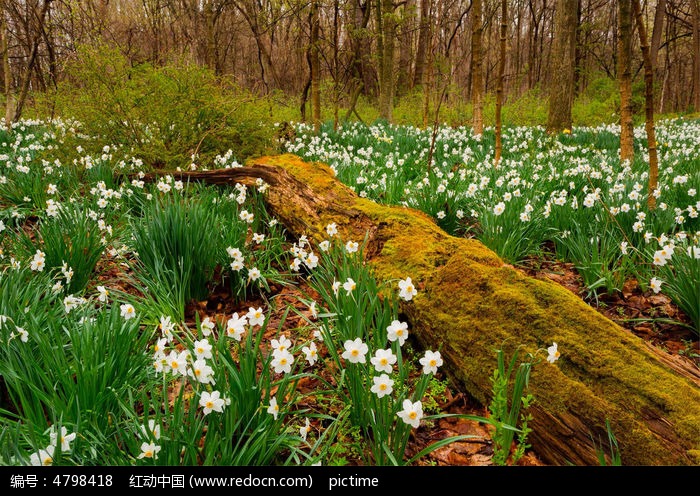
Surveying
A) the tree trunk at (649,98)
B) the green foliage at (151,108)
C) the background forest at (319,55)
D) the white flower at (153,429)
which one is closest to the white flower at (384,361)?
the white flower at (153,429)

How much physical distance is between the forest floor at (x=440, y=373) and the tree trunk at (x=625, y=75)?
6.78 ft

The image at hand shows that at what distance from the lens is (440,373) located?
2178 mm

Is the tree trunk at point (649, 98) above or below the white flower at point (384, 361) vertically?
above

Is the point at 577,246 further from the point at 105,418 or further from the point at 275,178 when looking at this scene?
the point at 105,418

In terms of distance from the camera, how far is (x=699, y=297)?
92.5 inches

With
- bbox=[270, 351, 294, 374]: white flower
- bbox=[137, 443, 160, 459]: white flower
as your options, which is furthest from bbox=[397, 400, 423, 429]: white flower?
bbox=[137, 443, 160, 459]: white flower

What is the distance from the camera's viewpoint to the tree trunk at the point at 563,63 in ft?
28.1

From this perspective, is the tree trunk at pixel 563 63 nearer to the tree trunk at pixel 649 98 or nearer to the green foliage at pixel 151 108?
the tree trunk at pixel 649 98

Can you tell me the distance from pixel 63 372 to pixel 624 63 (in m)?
4.86

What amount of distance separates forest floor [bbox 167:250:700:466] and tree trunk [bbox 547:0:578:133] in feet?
21.7

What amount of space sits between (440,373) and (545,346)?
1.81ft

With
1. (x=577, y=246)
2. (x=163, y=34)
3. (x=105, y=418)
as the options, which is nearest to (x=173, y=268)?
(x=105, y=418)

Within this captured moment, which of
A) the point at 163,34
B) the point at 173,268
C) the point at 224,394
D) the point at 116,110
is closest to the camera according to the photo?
the point at 224,394

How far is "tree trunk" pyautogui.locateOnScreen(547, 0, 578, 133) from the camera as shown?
28.1 ft
